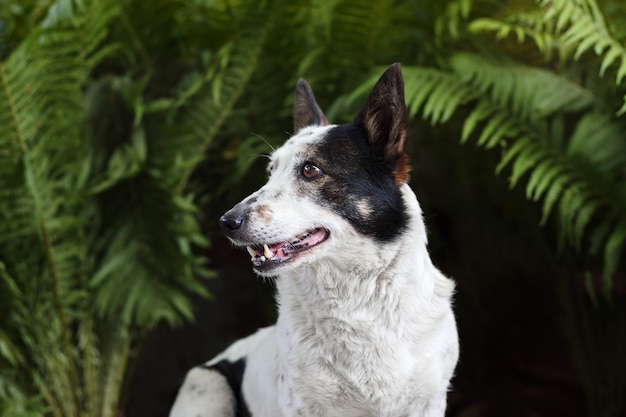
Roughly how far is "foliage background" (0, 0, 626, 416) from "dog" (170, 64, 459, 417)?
0.86 meters

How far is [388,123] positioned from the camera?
1.79 meters

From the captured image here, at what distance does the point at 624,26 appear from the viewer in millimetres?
2746

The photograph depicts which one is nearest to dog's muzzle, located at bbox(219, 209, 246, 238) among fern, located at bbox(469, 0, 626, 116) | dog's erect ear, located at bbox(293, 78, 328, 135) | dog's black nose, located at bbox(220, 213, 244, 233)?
dog's black nose, located at bbox(220, 213, 244, 233)

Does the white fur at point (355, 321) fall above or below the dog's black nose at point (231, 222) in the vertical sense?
A: below

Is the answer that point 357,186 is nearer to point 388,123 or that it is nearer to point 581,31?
point 388,123

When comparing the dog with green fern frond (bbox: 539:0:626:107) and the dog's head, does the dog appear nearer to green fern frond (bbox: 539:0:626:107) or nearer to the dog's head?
the dog's head

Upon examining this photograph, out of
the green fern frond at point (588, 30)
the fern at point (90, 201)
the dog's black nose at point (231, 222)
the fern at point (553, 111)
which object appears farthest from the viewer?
the fern at point (90, 201)

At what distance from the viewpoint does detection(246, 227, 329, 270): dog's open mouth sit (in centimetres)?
168

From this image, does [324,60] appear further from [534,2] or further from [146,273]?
[146,273]

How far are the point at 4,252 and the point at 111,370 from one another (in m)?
0.67

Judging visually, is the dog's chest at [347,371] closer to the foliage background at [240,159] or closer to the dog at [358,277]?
the dog at [358,277]

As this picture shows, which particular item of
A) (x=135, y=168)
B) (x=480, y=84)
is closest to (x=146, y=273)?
(x=135, y=168)

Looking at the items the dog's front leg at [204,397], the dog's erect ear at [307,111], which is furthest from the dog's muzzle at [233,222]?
the dog's front leg at [204,397]

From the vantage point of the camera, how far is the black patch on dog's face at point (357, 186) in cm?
177
